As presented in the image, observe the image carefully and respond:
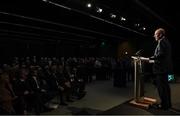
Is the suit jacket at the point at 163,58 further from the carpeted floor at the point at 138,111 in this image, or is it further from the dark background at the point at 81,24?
the dark background at the point at 81,24

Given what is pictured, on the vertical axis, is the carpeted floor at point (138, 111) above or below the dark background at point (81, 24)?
below

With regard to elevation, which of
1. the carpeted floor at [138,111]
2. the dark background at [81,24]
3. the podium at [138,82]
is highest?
the dark background at [81,24]

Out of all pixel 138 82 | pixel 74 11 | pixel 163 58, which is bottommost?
pixel 138 82

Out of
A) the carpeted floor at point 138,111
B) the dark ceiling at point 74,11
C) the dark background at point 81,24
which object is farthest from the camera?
the dark background at point 81,24

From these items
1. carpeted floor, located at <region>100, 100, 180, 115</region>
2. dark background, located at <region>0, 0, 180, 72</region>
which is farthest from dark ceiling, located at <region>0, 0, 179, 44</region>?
carpeted floor, located at <region>100, 100, 180, 115</region>

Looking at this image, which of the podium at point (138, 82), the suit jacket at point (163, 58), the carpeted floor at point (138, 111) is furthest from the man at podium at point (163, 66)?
the podium at point (138, 82)

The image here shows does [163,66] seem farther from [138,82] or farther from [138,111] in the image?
[138,111]

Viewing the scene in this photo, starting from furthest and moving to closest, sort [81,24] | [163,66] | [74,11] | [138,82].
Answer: [81,24] → [74,11] → [138,82] → [163,66]

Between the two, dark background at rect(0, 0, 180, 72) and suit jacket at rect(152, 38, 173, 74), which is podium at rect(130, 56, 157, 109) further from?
dark background at rect(0, 0, 180, 72)

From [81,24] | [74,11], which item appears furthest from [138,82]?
[81,24]

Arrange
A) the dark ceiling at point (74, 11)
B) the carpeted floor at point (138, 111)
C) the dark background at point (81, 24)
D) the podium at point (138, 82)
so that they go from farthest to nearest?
1. the dark background at point (81, 24)
2. the dark ceiling at point (74, 11)
3. the podium at point (138, 82)
4. the carpeted floor at point (138, 111)

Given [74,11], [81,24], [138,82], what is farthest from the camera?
[81,24]

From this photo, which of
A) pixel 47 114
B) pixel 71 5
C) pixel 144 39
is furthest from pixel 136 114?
pixel 144 39

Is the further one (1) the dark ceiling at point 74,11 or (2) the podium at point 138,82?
(1) the dark ceiling at point 74,11
